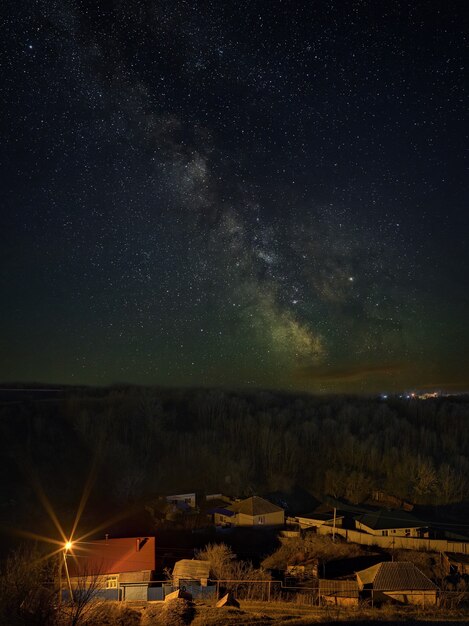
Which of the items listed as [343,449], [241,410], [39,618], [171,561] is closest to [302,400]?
[241,410]

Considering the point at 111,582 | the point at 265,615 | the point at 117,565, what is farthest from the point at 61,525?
the point at 265,615

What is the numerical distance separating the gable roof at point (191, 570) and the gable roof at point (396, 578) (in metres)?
6.84

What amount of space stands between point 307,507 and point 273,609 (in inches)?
1264

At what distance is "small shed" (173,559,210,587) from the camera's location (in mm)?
20703

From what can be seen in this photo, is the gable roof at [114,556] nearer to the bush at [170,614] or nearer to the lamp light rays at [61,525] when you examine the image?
the lamp light rays at [61,525]

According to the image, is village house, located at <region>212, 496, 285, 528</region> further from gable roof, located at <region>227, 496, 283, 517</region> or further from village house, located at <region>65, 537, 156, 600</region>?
village house, located at <region>65, 537, 156, 600</region>

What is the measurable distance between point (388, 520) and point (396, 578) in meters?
14.9

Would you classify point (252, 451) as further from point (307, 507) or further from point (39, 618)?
point (39, 618)

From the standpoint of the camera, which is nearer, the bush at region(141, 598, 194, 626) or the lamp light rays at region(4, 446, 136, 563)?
the bush at region(141, 598, 194, 626)

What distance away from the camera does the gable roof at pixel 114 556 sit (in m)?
21.1

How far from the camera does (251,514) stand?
38000 millimetres

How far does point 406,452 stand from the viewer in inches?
2244

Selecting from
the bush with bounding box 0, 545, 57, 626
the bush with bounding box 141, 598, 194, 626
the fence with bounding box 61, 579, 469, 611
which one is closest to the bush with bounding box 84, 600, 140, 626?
the bush with bounding box 141, 598, 194, 626

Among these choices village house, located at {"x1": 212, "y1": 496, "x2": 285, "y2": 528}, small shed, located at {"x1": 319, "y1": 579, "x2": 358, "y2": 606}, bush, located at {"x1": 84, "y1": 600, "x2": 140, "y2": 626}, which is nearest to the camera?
bush, located at {"x1": 84, "y1": 600, "x2": 140, "y2": 626}
